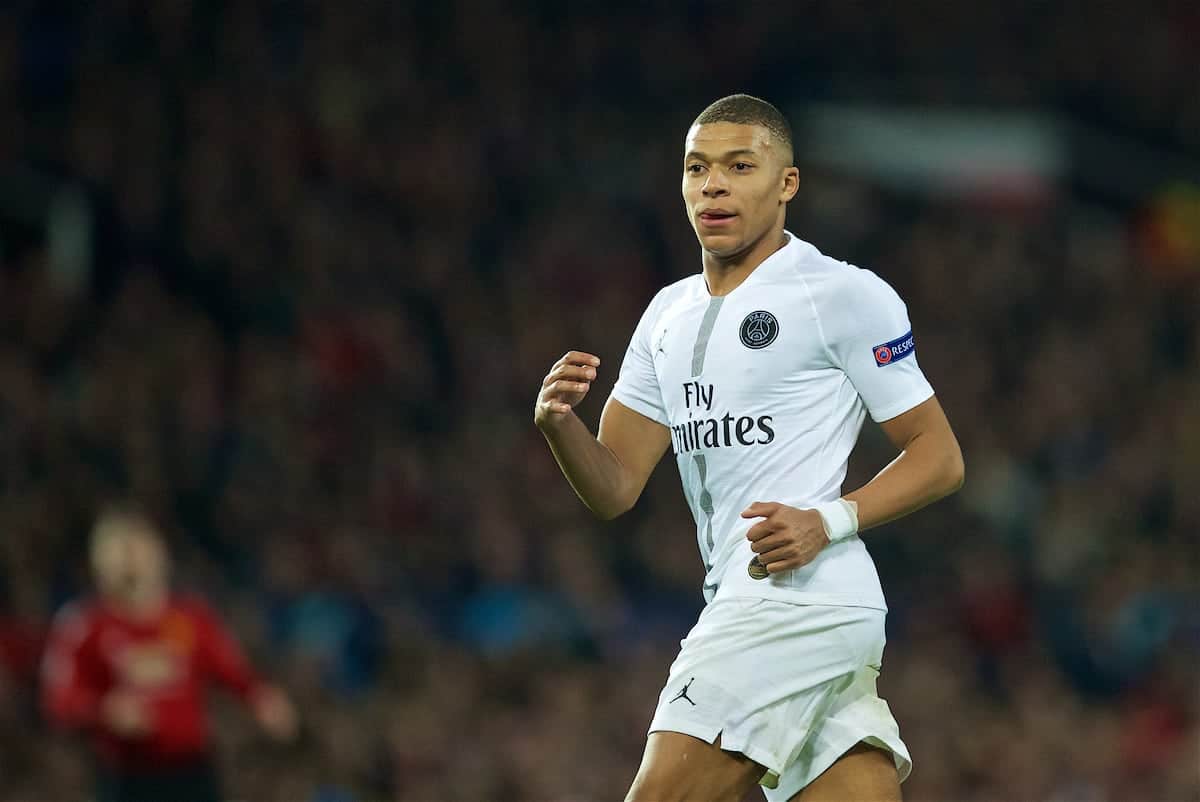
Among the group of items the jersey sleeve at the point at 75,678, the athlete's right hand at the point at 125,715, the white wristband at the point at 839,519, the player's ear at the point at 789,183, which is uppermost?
the player's ear at the point at 789,183

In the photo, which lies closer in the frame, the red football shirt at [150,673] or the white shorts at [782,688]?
the white shorts at [782,688]

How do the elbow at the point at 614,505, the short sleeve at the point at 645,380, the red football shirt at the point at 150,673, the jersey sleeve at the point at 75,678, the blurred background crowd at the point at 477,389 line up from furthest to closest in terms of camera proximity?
the blurred background crowd at the point at 477,389
the red football shirt at the point at 150,673
the jersey sleeve at the point at 75,678
the short sleeve at the point at 645,380
the elbow at the point at 614,505

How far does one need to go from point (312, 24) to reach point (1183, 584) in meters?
8.98

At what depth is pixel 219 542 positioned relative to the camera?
11.3 meters

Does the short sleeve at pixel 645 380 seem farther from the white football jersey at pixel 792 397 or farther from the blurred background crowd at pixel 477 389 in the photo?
the blurred background crowd at pixel 477 389

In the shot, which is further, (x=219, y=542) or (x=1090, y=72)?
(x=1090, y=72)

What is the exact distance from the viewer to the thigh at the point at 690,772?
405 centimetres

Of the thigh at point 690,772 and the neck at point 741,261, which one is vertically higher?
the neck at point 741,261

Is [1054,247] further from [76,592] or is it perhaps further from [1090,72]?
[76,592]

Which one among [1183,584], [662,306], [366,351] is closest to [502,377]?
A: [366,351]

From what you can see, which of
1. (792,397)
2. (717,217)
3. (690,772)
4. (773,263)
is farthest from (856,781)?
(717,217)

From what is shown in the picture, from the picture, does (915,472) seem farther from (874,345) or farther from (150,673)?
(150,673)

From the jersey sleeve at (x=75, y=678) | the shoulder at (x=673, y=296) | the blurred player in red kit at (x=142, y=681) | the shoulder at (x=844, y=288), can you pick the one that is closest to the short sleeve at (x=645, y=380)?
the shoulder at (x=673, y=296)

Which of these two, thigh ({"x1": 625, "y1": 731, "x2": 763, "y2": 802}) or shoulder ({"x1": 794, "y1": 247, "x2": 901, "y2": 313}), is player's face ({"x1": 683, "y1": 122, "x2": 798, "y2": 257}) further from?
thigh ({"x1": 625, "y1": 731, "x2": 763, "y2": 802})
